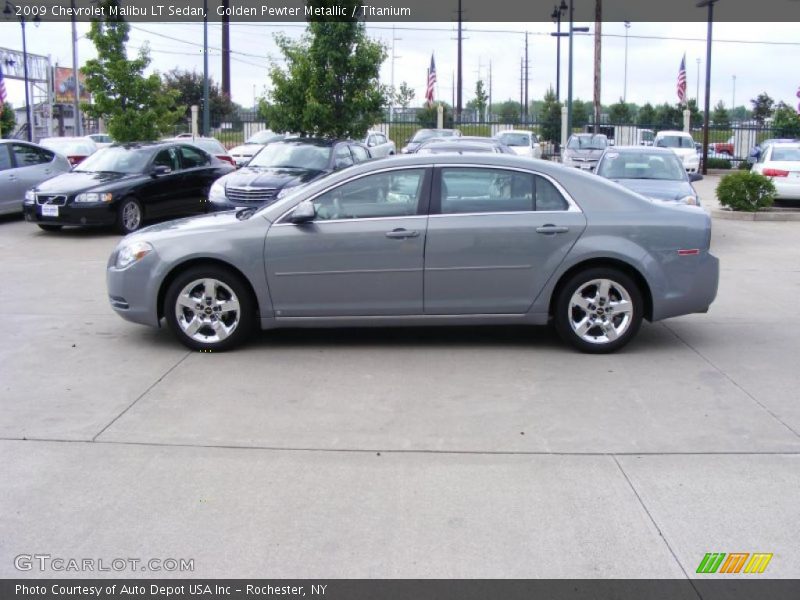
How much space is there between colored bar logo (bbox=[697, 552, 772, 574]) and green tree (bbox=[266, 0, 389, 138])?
16528mm

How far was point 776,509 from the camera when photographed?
179 inches

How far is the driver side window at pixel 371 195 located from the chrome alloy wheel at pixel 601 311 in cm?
156

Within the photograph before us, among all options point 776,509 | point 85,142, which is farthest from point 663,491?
point 85,142

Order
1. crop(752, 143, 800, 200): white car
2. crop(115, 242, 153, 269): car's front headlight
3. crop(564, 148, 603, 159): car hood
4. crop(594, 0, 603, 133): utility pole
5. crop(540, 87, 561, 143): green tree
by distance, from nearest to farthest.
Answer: crop(115, 242, 153, 269): car's front headlight, crop(752, 143, 800, 200): white car, crop(564, 148, 603, 159): car hood, crop(594, 0, 603, 133): utility pole, crop(540, 87, 561, 143): green tree

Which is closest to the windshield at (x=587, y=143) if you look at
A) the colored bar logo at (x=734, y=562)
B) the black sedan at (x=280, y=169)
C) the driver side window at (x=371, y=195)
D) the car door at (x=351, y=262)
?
the black sedan at (x=280, y=169)

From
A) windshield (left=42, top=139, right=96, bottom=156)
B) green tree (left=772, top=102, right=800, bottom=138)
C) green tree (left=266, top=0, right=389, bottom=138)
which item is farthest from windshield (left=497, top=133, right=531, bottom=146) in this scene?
windshield (left=42, top=139, right=96, bottom=156)

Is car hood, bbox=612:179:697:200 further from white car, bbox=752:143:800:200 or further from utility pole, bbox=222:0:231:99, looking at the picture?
utility pole, bbox=222:0:231:99

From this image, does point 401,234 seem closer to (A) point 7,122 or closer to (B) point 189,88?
(A) point 7,122

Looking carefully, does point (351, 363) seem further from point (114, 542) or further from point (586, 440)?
point (114, 542)

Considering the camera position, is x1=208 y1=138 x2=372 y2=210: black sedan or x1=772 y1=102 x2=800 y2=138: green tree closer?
x1=208 y1=138 x2=372 y2=210: black sedan

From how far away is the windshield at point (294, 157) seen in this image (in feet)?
49.8

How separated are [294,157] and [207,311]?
832 cm

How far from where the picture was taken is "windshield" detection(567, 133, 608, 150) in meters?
32.6
